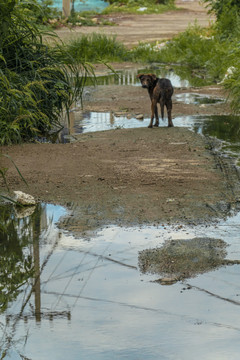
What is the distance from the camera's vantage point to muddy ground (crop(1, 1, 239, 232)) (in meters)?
6.22

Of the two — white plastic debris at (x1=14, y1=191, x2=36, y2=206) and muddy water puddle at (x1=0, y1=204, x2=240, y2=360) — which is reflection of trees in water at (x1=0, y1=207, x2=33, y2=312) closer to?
muddy water puddle at (x1=0, y1=204, x2=240, y2=360)

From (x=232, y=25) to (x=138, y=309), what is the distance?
15.5 metres

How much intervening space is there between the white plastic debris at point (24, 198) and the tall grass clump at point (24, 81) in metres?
2.14

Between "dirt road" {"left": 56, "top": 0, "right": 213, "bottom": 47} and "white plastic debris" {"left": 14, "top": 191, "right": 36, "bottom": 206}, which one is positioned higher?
"white plastic debris" {"left": 14, "top": 191, "right": 36, "bottom": 206}

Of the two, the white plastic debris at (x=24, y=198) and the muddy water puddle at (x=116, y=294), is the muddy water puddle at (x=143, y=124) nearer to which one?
the white plastic debris at (x=24, y=198)

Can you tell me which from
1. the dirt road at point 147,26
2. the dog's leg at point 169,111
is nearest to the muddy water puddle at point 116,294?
the dog's leg at point 169,111

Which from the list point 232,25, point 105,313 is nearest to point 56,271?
point 105,313

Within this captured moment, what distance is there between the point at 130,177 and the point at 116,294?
3032mm

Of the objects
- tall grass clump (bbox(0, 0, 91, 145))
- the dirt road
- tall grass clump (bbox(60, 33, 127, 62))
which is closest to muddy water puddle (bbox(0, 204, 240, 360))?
tall grass clump (bbox(0, 0, 91, 145))

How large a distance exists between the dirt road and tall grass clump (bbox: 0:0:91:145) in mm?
11200

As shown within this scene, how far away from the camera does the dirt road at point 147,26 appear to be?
25125 millimetres

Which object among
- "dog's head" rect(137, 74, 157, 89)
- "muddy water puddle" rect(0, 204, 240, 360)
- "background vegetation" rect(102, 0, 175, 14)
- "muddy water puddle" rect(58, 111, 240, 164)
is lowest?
"background vegetation" rect(102, 0, 175, 14)

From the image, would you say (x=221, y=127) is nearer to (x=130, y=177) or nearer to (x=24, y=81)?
(x=24, y=81)

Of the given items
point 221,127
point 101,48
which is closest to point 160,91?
point 221,127
